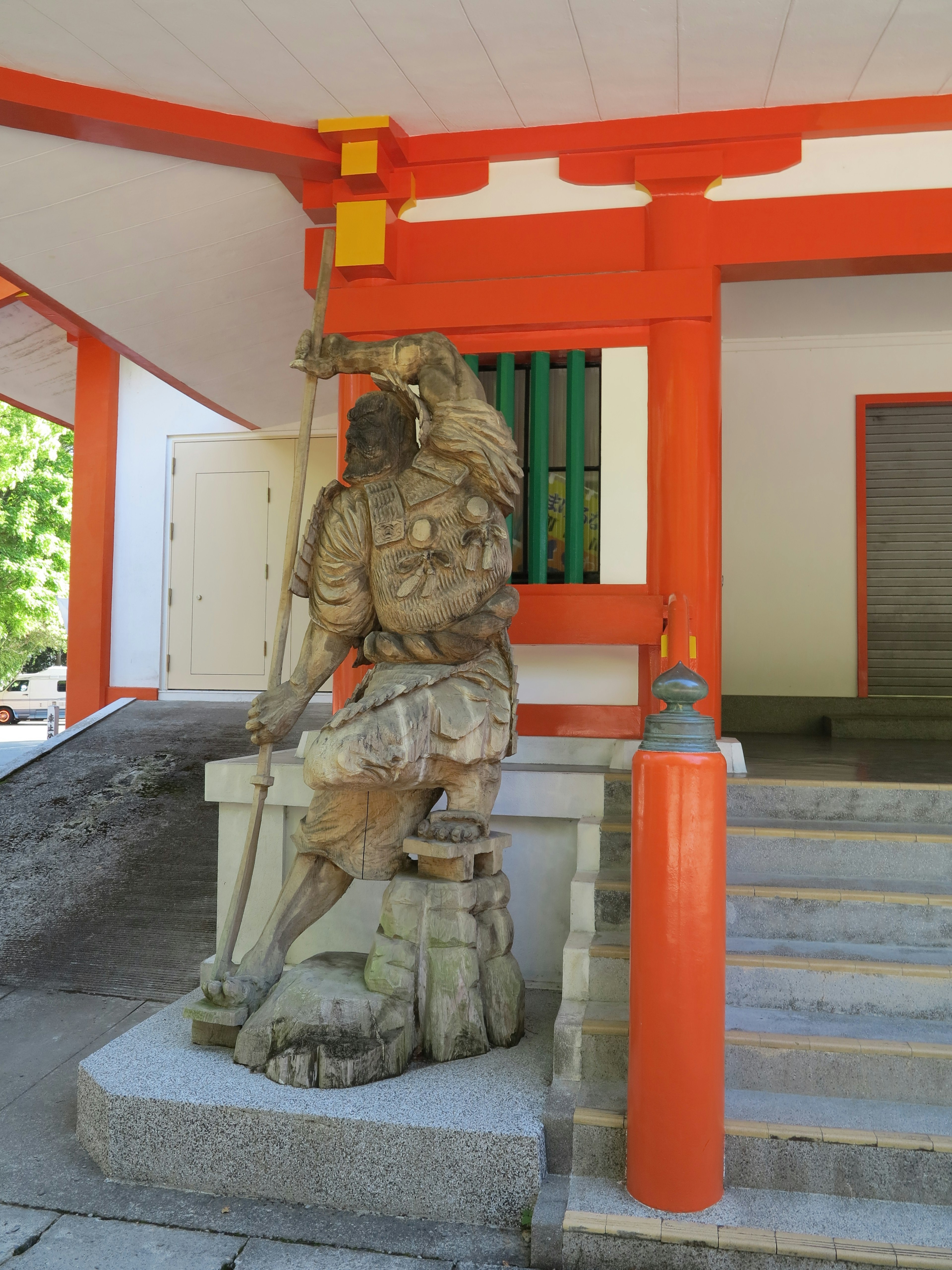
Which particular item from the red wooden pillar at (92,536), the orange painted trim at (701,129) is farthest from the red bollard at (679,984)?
the red wooden pillar at (92,536)

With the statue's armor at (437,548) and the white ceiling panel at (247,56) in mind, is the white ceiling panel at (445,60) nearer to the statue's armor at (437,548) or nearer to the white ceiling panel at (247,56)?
the white ceiling panel at (247,56)

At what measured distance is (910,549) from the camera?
6.79m

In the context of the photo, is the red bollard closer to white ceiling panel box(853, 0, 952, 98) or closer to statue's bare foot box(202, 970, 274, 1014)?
statue's bare foot box(202, 970, 274, 1014)

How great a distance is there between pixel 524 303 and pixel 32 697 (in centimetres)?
2053

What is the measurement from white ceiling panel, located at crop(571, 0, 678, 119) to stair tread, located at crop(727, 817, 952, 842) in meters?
2.65

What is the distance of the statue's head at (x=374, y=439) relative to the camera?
2.99 meters

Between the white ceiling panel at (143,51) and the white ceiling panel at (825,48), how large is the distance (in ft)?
6.40

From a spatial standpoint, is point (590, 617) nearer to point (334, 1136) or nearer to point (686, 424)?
point (686, 424)

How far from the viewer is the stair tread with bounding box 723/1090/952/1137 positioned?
2295 millimetres

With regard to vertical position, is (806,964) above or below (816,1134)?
above

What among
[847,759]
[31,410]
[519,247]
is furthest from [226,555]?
[847,759]

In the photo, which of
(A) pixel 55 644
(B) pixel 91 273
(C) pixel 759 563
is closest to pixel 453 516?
(B) pixel 91 273

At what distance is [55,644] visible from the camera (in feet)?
81.6

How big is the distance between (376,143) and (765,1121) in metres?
3.60
